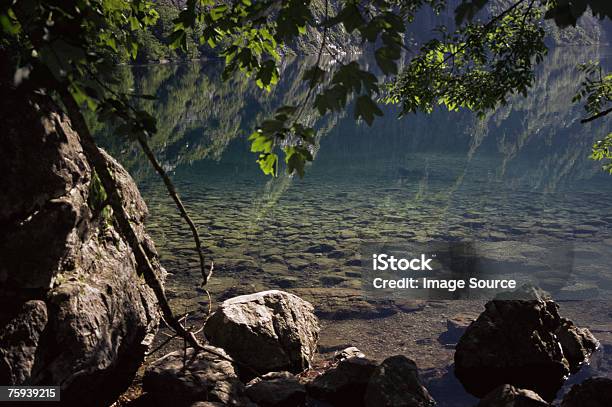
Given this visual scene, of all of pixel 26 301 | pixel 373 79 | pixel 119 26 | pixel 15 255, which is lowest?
pixel 26 301

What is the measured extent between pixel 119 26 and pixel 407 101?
5.96 metres

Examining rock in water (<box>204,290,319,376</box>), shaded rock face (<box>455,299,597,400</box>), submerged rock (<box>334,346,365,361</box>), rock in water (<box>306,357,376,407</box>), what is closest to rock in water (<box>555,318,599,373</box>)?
shaded rock face (<box>455,299,597,400</box>)

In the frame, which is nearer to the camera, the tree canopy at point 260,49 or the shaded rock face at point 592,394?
the tree canopy at point 260,49

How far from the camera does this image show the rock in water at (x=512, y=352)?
31.3 ft

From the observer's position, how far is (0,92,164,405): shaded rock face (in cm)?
551

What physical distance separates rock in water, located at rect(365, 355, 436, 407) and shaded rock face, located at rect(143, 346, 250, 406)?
199 cm

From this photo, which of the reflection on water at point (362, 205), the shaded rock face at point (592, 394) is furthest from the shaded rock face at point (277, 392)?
the shaded rock face at point (592, 394)

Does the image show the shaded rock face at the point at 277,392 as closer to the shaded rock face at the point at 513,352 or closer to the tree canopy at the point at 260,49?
the shaded rock face at the point at 513,352

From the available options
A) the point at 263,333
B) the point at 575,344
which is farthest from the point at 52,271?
the point at 575,344

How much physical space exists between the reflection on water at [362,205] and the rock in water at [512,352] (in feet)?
2.28

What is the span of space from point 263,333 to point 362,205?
15.5 meters

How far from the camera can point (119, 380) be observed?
7.47 metres

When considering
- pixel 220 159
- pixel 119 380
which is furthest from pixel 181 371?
pixel 220 159

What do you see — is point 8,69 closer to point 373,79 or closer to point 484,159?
point 373,79
